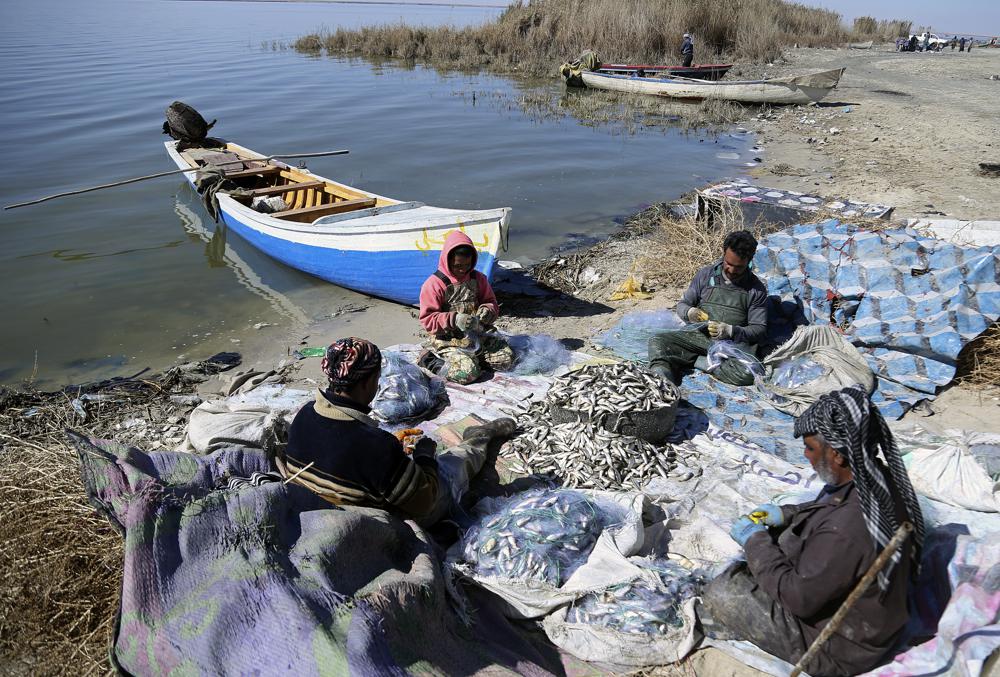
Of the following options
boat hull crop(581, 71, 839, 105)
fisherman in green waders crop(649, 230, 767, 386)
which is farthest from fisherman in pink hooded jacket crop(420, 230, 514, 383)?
boat hull crop(581, 71, 839, 105)

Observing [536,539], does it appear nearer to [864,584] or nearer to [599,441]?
[599,441]

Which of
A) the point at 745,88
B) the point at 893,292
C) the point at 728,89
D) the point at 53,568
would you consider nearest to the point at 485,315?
the point at 893,292

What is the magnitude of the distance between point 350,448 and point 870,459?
218 centimetres

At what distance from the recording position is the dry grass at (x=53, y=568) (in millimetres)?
2623

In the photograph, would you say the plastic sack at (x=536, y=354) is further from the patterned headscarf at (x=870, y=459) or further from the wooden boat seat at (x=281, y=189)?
the wooden boat seat at (x=281, y=189)

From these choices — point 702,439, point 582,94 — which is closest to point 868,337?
point 702,439

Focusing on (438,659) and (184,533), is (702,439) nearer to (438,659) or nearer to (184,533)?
(438,659)

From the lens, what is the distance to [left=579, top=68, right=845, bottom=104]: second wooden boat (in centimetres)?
1933

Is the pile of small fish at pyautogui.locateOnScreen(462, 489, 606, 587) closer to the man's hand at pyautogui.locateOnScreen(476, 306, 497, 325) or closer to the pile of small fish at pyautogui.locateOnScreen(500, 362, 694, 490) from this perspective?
the pile of small fish at pyautogui.locateOnScreen(500, 362, 694, 490)

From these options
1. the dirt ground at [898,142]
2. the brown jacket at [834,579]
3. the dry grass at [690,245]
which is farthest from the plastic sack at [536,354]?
the dirt ground at [898,142]

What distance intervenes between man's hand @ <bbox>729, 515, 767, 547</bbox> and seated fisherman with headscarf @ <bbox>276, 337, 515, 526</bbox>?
5.13 ft

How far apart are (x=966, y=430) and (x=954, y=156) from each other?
35.0 feet

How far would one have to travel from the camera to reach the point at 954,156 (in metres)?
12.8

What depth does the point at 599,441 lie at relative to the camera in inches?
172
